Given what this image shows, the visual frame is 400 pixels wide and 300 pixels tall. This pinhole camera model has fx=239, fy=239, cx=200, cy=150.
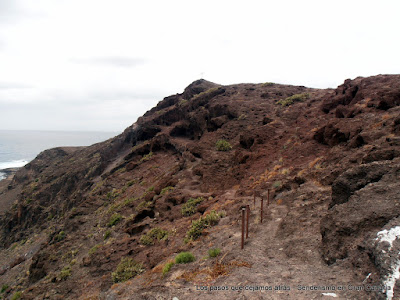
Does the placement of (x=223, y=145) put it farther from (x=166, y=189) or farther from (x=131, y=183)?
(x=131, y=183)

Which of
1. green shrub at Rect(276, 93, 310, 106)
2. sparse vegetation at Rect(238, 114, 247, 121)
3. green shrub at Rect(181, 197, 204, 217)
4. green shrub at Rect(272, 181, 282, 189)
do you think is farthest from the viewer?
green shrub at Rect(276, 93, 310, 106)

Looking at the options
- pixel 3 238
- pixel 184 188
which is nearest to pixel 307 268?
pixel 184 188

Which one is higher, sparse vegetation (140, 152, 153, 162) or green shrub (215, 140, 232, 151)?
Result: green shrub (215, 140, 232, 151)

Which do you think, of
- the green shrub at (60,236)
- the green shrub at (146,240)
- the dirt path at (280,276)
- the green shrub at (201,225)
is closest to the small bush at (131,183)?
the green shrub at (60,236)

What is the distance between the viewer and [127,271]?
923 cm

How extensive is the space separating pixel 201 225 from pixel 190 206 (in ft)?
10.5

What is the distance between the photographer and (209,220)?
9914 millimetres

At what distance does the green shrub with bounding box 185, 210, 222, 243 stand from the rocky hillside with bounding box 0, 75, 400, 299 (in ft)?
0.19

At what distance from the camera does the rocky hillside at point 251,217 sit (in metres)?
4.76

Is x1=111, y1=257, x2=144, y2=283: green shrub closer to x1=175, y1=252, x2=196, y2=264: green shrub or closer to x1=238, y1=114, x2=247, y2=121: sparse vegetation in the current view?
x1=175, y1=252, x2=196, y2=264: green shrub

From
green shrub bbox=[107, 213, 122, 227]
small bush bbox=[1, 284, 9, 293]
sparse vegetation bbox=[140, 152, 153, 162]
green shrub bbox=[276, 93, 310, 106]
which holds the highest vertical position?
green shrub bbox=[276, 93, 310, 106]

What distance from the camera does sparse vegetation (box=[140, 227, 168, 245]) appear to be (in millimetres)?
11257

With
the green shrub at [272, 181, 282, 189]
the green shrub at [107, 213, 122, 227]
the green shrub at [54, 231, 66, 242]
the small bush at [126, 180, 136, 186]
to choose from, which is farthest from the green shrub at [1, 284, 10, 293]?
the green shrub at [272, 181, 282, 189]

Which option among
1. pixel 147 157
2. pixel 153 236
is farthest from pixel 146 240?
pixel 147 157
